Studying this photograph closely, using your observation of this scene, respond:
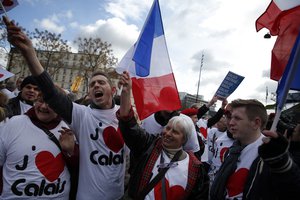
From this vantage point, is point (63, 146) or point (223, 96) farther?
point (223, 96)

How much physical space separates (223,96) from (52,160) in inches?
180

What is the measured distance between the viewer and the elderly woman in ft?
8.75

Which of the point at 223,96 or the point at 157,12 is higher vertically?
the point at 157,12

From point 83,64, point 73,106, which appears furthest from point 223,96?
point 83,64

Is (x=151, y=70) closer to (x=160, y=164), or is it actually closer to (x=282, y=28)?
(x=160, y=164)

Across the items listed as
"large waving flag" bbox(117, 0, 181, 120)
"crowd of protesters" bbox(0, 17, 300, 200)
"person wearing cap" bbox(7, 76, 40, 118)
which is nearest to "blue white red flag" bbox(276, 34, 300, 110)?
"crowd of protesters" bbox(0, 17, 300, 200)

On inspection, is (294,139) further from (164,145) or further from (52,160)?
(52,160)

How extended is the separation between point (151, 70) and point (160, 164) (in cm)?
122

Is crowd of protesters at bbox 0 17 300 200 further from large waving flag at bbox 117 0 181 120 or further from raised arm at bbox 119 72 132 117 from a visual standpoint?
large waving flag at bbox 117 0 181 120

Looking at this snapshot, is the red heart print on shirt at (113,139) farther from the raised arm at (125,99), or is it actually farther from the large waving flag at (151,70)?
the large waving flag at (151,70)

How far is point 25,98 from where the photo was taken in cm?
409

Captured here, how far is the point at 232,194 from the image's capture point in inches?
103

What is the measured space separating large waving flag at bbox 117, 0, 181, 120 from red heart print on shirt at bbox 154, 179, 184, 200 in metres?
0.89

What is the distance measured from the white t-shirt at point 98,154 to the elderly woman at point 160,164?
152mm
